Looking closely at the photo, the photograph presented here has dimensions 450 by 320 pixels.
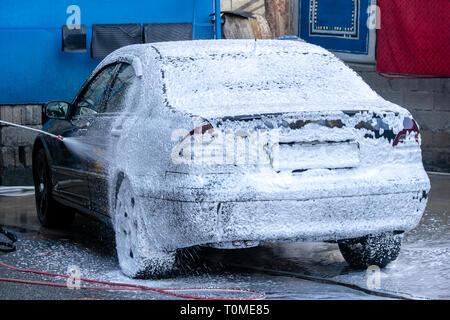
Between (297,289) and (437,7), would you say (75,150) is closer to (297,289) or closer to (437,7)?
(297,289)

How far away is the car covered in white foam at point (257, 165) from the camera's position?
5.31 m

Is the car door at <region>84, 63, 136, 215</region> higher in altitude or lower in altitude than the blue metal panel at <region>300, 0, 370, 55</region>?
lower

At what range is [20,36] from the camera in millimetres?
11086

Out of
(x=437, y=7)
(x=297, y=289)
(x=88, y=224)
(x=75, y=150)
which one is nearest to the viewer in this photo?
(x=297, y=289)

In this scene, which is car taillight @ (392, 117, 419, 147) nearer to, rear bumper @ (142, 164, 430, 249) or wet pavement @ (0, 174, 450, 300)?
rear bumper @ (142, 164, 430, 249)

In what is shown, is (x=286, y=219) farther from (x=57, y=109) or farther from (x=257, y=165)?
(x=57, y=109)

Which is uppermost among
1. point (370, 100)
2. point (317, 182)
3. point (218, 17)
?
point (218, 17)

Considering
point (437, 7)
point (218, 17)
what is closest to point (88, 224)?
point (218, 17)

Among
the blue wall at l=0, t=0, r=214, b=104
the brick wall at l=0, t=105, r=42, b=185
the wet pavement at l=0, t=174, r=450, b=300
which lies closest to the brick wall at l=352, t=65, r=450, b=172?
the blue wall at l=0, t=0, r=214, b=104

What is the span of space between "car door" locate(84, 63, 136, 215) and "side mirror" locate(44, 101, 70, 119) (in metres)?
0.88

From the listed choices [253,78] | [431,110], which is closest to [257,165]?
[253,78]

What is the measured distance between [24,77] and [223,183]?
21.3 ft

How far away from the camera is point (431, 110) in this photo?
38.3 ft

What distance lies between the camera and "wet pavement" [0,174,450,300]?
557 centimetres
